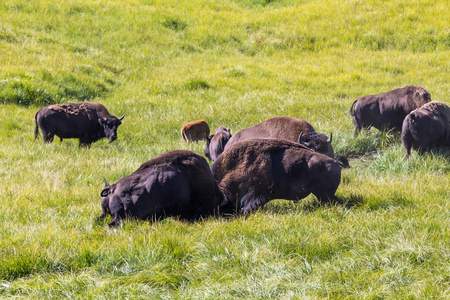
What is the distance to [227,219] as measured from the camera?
5.62 meters

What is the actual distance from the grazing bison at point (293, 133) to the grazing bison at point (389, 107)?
2631 millimetres

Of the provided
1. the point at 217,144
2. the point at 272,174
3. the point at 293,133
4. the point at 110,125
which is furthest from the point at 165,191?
the point at 110,125

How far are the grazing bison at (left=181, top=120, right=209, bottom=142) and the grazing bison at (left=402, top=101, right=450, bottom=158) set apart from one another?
4.91 m

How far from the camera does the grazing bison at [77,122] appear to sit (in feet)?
35.0

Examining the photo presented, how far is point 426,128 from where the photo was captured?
8.02 metres

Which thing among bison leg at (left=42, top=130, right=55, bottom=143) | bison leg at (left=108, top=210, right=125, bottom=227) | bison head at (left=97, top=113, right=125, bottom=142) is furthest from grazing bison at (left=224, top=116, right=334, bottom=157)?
bison leg at (left=42, top=130, right=55, bottom=143)

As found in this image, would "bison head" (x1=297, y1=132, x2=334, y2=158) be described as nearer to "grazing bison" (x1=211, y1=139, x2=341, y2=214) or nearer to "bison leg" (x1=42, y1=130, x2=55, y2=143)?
"grazing bison" (x1=211, y1=139, x2=341, y2=214)

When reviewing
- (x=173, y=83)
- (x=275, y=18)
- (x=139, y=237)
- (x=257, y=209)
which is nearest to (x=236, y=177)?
(x=257, y=209)

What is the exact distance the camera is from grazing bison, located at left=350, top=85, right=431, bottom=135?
32.1ft

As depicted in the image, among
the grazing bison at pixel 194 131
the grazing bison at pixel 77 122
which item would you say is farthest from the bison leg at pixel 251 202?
the grazing bison at pixel 77 122

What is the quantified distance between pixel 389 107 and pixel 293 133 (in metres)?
3.21

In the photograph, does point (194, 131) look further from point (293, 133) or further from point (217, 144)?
point (293, 133)

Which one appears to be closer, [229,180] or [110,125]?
[229,180]

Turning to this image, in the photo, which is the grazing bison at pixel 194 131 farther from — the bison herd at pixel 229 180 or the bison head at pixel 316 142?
the bison head at pixel 316 142
